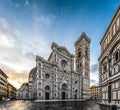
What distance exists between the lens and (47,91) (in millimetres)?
50938

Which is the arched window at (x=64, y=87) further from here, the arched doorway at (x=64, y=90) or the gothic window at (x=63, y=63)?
the gothic window at (x=63, y=63)

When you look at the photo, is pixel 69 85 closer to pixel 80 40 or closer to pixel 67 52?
pixel 67 52

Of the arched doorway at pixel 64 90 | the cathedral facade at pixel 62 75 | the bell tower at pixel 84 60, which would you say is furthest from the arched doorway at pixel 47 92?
the bell tower at pixel 84 60

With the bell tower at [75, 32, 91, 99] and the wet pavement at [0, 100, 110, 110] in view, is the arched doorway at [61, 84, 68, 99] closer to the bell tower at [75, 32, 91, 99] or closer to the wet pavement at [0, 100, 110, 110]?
the bell tower at [75, 32, 91, 99]

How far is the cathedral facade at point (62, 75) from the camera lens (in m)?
49.1

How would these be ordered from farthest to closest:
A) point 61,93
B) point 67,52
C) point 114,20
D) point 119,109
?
point 67,52, point 61,93, point 114,20, point 119,109

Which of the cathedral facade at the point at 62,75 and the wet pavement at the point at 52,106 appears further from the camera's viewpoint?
the cathedral facade at the point at 62,75

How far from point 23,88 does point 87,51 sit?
172ft

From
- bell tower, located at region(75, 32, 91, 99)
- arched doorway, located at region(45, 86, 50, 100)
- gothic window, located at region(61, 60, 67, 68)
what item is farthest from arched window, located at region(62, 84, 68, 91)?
bell tower, located at region(75, 32, 91, 99)

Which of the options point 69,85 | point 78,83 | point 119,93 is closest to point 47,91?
point 69,85

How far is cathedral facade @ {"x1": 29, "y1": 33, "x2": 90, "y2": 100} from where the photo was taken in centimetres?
4912

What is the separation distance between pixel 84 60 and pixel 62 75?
19.2 metres

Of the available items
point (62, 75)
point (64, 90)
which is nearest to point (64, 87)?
point (64, 90)

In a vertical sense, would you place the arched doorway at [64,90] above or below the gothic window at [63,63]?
below
